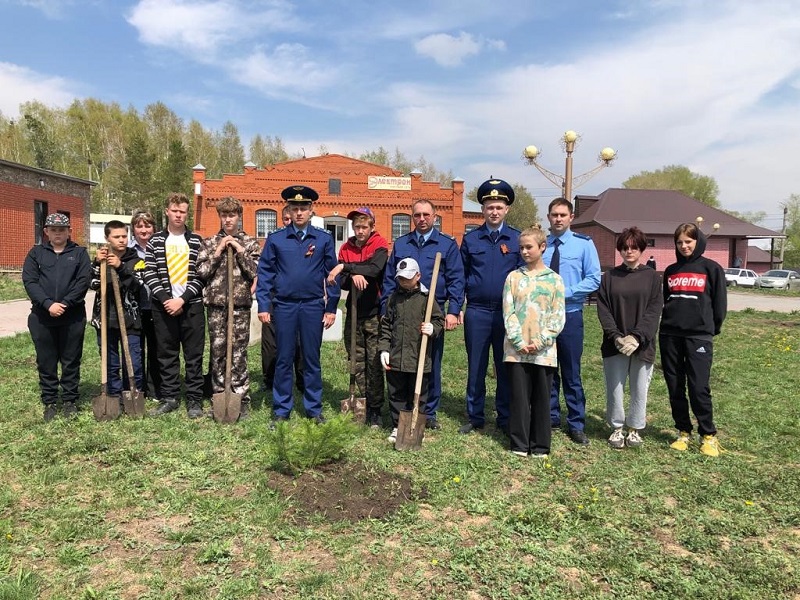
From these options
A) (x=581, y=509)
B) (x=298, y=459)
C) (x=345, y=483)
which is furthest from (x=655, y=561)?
(x=298, y=459)

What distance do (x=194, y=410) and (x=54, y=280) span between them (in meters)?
1.80

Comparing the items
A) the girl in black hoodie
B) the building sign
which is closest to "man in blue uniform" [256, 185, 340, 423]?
the girl in black hoodie

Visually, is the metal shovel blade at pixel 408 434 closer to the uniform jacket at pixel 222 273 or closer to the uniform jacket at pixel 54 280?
the uniform jacket at pixel 222 273

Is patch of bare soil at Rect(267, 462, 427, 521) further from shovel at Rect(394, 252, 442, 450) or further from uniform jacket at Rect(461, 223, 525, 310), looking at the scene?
uniform jacket at Rect(461, 223, 525, 310)

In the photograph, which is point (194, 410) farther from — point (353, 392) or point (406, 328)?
point (406, 328)

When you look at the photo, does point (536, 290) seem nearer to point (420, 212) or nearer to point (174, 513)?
point (420, 212)

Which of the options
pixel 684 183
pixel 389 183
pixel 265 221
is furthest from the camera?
pixel 684 183

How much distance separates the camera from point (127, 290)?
5371 mm

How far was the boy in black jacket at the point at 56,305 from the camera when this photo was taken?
16.6 ft

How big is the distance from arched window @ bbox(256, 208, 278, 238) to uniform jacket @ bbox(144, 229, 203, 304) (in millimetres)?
30001

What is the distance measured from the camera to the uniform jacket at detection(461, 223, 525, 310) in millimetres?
4977

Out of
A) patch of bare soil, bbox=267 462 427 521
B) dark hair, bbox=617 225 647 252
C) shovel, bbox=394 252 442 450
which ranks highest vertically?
dark hair, bbox=617 225 647 252

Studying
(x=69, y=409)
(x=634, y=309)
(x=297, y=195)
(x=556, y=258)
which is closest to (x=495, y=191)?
(x=556, y=258)

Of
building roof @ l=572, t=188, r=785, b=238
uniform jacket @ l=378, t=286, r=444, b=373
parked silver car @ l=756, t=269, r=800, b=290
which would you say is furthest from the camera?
building roof @ l=572, t=188, r=785, b=238
